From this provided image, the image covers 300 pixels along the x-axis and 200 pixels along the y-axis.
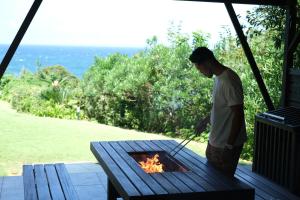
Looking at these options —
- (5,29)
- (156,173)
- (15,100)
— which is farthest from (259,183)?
(5,29)

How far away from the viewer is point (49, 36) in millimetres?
50969

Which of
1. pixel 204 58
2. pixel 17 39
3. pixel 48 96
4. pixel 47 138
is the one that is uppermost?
pixel 17 39

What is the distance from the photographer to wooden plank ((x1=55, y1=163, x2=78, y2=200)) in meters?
3.11

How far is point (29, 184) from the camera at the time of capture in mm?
3350

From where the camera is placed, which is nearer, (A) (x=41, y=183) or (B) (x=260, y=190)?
(A) (x=41, y=183)

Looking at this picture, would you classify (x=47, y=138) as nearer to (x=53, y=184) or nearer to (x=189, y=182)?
(x=53, y=184)

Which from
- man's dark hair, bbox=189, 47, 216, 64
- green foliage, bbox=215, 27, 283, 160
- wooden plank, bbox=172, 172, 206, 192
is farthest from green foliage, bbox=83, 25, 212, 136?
wooden plank, bbox=172, 172, 206, 192

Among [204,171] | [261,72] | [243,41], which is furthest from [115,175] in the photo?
[261,72]

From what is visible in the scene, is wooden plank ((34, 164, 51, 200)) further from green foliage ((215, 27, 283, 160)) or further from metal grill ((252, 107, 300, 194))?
green foliage ((215, 27, 283, 160))

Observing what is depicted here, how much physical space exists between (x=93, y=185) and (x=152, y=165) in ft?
5.51

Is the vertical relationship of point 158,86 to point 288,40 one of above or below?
below

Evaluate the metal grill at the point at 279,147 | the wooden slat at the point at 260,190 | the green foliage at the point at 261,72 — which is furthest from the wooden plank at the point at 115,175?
the green foliage at the point at 261,72

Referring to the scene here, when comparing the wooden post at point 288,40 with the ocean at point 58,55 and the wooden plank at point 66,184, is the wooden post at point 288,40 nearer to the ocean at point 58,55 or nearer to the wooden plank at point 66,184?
the wooden plank at point 66,184

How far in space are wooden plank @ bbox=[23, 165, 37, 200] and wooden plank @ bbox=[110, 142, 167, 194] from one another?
0.71m
